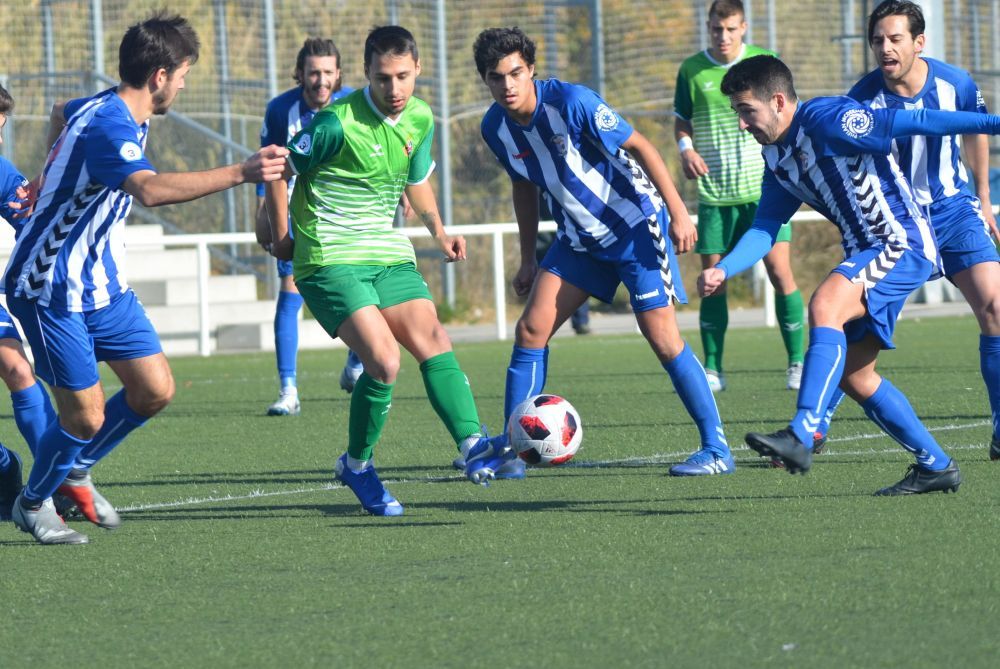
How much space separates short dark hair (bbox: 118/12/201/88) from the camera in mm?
5367

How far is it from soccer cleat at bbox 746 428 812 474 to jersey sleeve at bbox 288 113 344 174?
1.85 meters

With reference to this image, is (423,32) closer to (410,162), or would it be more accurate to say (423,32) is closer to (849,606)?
(410,162)

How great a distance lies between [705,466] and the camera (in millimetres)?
6648

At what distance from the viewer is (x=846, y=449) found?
7207mm

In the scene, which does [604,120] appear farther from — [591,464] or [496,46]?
[591,464]

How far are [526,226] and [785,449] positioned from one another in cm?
229

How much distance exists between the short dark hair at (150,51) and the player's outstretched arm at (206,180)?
17.6 inches

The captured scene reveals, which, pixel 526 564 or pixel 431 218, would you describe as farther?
pixel 431 218

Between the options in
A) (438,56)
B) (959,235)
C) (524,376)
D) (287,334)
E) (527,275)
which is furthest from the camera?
(438,56)

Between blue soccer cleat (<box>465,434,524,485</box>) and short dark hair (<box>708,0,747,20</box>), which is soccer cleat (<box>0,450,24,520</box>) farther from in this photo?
short dark hair (<box>708,0,747,20</box>)

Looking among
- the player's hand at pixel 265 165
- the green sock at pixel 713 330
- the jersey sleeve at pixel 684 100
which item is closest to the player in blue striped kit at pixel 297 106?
the jersey sleeve at pixel 684 100

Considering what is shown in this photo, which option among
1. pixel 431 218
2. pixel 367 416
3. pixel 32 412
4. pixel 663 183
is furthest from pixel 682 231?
pixel 32 412

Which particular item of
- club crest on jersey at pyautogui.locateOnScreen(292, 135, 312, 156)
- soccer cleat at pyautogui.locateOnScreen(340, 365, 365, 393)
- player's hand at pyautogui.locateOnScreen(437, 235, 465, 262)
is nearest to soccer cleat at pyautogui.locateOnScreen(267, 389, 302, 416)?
soccer cleat at pyautogui.locateOnScreen(340, 365, 365, 393)

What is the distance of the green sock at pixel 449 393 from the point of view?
614 centimetres
